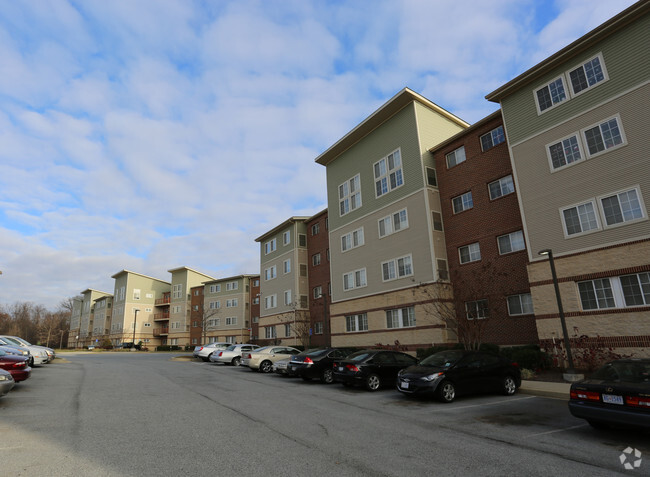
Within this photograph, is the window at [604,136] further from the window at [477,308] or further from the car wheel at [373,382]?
the car wheel at [373,382]

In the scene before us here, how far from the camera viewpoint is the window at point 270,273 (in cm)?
4400

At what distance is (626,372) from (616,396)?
2.39 feet

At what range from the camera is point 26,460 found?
5.86 meters

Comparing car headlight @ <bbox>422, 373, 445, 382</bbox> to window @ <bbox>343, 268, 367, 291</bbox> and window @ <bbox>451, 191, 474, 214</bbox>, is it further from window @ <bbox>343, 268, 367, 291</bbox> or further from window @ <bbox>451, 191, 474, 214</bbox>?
window @ <bbox>343, 268, 367, 291</bbox>

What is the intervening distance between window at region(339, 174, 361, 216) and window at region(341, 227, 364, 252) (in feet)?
6.53

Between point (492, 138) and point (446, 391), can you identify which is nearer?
point (446, 391)

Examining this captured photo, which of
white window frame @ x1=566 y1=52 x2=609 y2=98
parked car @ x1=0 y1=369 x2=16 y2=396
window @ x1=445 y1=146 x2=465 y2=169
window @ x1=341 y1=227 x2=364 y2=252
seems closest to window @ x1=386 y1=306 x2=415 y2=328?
window @ x1=341 y1=227 x2=364 y2=252

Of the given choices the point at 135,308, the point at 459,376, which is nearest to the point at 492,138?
the point at 459,376

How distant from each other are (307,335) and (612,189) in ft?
90.2

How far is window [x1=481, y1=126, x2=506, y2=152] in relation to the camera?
855 inches

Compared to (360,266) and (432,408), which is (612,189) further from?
(360,266)

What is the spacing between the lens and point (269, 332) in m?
43.9

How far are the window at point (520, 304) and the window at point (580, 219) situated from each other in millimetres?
4192

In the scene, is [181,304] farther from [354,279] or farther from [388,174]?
[388,174]
